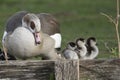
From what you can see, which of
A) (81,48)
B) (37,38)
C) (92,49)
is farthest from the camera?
(92,49)

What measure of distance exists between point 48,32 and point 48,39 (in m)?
0.48

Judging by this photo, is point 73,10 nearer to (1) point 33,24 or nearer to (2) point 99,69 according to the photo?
(1) point 33,24

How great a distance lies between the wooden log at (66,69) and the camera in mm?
6320

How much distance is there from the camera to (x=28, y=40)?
7457 mm

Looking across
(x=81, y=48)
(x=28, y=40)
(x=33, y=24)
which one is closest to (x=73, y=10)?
(x=81, y=48)

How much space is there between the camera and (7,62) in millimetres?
6449

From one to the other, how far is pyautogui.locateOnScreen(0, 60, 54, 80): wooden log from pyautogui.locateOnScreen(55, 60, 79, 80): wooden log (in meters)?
0.11

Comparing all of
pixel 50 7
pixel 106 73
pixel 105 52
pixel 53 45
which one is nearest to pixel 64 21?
pixel 50 7

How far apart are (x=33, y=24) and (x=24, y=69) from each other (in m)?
1.32

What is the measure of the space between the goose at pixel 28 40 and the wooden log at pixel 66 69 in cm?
116

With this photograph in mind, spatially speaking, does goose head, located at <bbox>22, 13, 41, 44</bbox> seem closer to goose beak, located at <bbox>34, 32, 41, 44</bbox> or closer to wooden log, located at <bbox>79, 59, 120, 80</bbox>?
goose beak, located at <bbox>34, 32, 41, 44</bbox>

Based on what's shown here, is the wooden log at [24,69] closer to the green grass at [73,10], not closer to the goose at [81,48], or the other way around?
the goose at [81,48]

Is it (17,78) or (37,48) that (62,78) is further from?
(37,48)

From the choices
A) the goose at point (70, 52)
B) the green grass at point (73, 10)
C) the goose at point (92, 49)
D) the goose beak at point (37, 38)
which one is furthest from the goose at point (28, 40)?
the green grass at point (73, 10)
